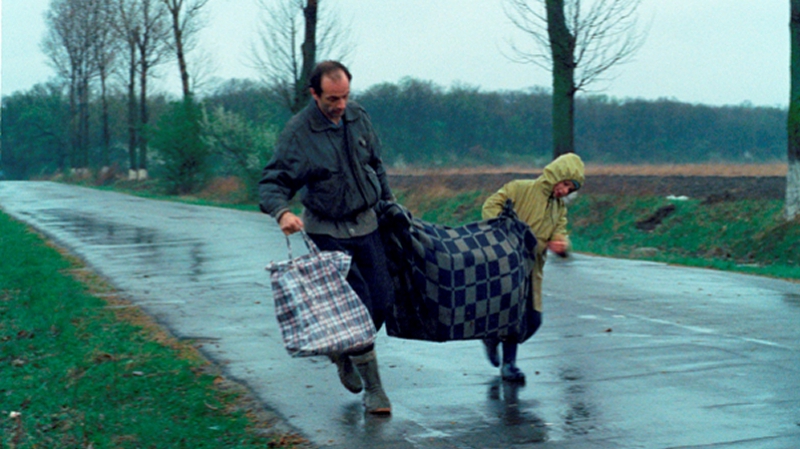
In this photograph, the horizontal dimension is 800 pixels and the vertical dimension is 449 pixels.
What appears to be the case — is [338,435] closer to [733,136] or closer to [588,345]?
[588,345]

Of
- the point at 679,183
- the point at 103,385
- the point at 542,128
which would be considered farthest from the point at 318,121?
the point at 542,128

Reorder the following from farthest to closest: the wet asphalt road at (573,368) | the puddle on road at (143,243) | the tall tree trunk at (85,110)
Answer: the tall tree trunk at (85,110) → the puddle on road at (143,243) → the wet asphalt road at (573,368)

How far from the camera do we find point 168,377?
6547mm

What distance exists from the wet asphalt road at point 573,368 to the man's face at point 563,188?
1.15 metres

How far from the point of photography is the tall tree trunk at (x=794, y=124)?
1694 centimetres

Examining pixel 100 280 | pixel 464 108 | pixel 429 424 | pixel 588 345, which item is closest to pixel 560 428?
pixel 429 424

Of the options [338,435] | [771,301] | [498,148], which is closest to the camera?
[338,435]

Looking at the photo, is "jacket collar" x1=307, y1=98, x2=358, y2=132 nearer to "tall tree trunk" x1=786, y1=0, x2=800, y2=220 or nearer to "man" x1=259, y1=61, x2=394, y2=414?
"man" x1=259, y1=61, x2=394, y2=414

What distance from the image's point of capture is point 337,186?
5516 millimetres

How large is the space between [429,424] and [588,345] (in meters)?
2.49

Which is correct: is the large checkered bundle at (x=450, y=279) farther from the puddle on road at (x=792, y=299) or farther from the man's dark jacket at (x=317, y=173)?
the puddle on road at (x=792, y=299)

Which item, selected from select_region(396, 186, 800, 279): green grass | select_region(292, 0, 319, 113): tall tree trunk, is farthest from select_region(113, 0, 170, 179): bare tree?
select_region(396, 186, 800, 279): green grass

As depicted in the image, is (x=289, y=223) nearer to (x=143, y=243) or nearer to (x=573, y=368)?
(x=573, y=368)

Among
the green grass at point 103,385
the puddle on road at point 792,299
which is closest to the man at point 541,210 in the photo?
the green grass at point 103,385
